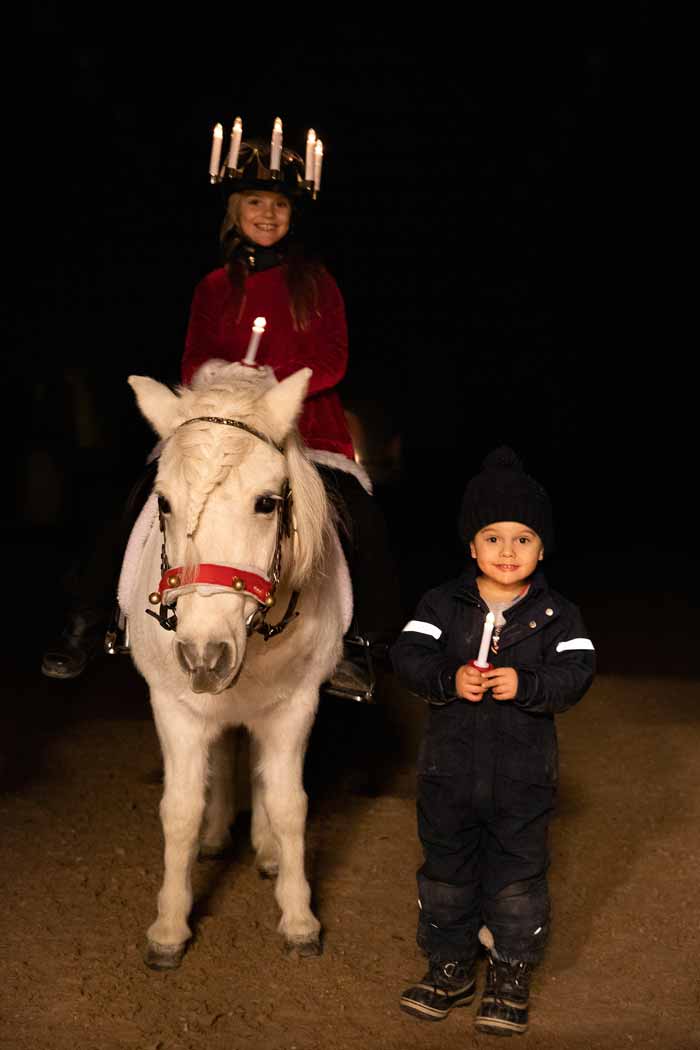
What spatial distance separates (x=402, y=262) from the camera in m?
11.3

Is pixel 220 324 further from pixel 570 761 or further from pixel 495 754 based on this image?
pixel 570 761

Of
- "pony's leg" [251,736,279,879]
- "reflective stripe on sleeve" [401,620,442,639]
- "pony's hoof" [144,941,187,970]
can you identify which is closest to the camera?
"reflective stripe on sleeve" [401,620,442,639]

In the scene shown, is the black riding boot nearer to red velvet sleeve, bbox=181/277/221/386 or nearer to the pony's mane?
red velvet sleeve, bbox=181/277/221/386

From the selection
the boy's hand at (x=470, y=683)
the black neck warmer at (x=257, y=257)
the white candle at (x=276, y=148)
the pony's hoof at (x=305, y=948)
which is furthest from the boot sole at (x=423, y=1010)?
the white candle at (x=276, y=148)

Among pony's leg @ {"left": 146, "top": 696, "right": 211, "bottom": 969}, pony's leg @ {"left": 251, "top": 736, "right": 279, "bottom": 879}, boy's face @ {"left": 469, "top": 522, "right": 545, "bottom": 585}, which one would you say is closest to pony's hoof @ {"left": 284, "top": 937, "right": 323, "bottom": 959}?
pony's leg @ {"left": 146, "top": 696, "right": 211, "bottom": 969}

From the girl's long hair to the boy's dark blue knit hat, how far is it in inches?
47.3

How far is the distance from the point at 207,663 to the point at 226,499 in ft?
1.23

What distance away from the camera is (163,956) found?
345 cm

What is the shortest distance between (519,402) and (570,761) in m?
7.71

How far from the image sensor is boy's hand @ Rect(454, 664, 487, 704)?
294 centimetres

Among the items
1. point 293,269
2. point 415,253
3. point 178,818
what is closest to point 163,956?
point 178,818

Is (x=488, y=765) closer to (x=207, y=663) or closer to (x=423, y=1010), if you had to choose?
(x=423, y=1010)

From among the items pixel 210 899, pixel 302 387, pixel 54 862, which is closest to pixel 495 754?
pixel 302 387

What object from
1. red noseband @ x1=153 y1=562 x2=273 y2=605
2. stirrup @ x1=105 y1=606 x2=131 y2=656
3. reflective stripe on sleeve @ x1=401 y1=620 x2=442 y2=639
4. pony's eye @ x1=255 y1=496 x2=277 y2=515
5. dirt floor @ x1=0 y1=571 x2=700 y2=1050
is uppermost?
pony's eye @ x1=255 y1=496 x2=277 y2=515
